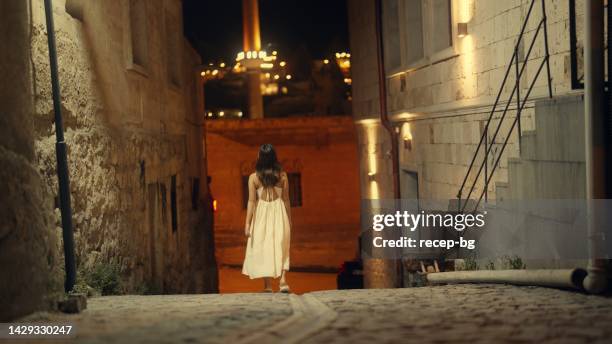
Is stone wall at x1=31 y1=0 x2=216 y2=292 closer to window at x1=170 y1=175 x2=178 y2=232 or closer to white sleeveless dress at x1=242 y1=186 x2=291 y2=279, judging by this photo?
window at x1=170 y1=175 x2=178 y2=232

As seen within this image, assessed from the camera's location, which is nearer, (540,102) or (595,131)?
(595,131)

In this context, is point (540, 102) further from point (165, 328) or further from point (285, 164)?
point (285, 164)

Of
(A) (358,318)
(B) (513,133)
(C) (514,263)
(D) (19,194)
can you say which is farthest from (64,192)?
(B) (513,133)

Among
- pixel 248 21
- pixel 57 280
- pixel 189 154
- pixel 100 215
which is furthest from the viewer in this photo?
pixel 248 21

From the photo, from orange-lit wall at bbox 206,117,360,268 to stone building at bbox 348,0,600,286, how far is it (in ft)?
32.7

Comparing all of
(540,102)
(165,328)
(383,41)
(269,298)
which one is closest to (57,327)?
(165,328)

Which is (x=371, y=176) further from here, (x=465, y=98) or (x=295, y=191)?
(x=295, y=191)

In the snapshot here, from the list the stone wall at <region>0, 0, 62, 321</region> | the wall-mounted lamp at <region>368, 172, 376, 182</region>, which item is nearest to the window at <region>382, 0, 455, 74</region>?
the wall-mounted lamp at <region>368, 172, 376, 182</region>

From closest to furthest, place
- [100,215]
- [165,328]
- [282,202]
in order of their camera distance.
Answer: [165,328] < [100,215] < [282,202]

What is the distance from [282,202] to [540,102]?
9.93 feet

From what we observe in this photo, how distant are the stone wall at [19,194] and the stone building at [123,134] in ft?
0.96

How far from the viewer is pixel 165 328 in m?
6.09

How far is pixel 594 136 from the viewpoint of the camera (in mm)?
7375

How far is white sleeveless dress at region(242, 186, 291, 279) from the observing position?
984 cm
